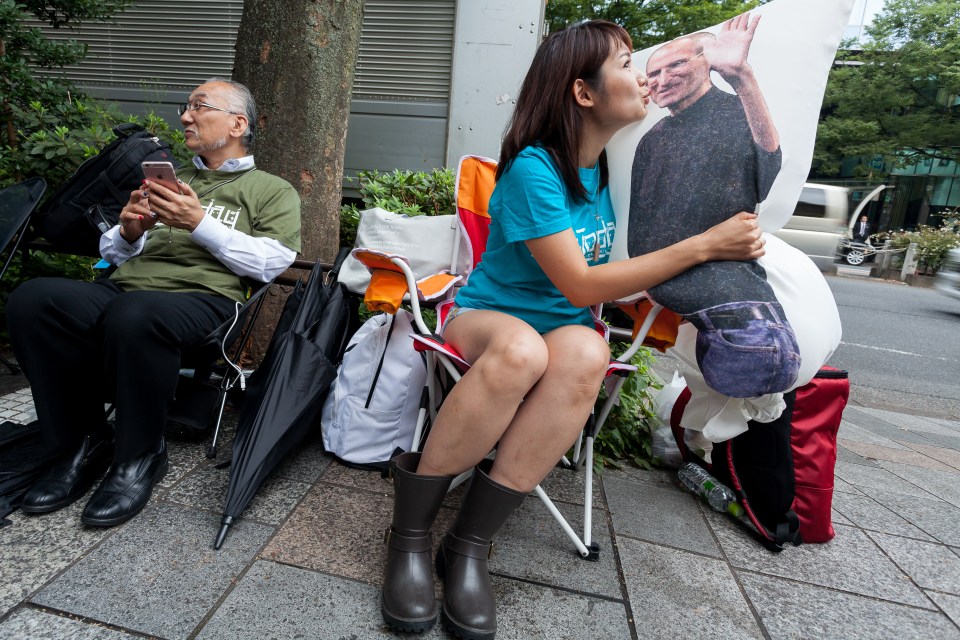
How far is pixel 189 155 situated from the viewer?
3.65 meters

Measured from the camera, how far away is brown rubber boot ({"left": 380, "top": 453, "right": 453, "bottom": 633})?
1393 millimetres

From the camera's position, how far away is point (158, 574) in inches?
59.1

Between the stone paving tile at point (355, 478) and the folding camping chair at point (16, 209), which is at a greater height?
the folding camping chair at point (16, 209)

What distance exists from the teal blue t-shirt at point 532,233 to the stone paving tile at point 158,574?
1.02 metres

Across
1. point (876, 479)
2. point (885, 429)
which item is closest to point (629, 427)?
point (876, 479)

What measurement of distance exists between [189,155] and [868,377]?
6655mm

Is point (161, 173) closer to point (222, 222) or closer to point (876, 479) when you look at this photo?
point (222, 222)

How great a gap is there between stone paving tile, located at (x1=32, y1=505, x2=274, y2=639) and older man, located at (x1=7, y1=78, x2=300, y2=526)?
0.42 feet

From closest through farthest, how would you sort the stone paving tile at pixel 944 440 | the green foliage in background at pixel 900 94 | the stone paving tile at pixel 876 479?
the stone paving tile at pixel 876 479, the stone paving tile at pixel 944 440, the green foliage in background at pixel 900 94

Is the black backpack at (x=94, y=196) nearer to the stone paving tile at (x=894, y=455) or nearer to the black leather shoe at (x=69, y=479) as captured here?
the black leather shoe at (x=69, y=479)

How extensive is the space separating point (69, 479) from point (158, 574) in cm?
56

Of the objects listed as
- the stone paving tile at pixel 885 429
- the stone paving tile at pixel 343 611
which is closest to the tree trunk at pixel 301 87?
the stone paving tile at pixel 343 611

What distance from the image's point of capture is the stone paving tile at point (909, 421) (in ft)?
14.5

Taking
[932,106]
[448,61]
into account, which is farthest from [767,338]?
[932,106]
